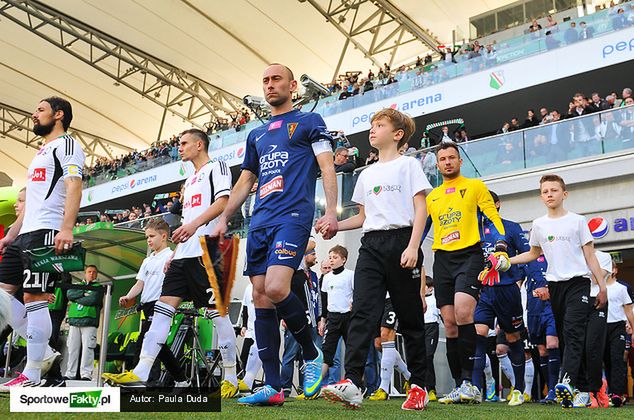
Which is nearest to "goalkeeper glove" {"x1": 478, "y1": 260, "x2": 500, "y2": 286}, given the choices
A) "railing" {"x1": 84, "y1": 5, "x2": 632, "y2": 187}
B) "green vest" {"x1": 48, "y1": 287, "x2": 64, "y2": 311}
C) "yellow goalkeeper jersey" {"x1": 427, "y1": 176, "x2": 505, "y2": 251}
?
"yellow goalkeeper jersey" {"x1": 427, "y1": 176, "x2": 505, "y2": 251}

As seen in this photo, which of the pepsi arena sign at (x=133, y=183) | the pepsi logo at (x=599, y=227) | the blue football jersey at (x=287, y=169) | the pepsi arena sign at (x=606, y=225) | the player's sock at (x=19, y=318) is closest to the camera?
the blue football jersey at (x=287, y=169)

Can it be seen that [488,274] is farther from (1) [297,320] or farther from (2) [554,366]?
(2) [554,366]

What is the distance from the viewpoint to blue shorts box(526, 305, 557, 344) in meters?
6.81

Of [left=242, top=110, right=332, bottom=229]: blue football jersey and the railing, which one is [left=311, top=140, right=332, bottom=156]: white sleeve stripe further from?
the railing

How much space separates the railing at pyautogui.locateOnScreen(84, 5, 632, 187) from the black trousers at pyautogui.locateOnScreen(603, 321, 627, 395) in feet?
31.7

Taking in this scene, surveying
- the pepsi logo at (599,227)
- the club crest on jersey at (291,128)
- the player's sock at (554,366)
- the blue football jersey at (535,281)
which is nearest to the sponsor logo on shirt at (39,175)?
the club crest on jersey at (291,128)

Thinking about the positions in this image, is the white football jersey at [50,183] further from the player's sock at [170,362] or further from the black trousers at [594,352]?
the black trousers at [594,352]

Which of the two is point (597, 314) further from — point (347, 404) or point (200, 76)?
point (200, 76)

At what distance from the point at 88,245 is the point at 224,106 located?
20354 mm

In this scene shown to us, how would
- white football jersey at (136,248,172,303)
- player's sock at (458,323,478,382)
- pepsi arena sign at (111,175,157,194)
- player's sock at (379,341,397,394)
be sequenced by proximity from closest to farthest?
1. player's sock at (458,323,478,382)
2. player's sock at (379,341,397,394)
3. white football jersey at (136,248,172,303)
4. pepsi arena sign at (111,175,157,194)

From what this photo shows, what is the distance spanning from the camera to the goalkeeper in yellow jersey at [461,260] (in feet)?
14.9

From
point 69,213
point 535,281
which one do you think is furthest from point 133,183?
point 69,213

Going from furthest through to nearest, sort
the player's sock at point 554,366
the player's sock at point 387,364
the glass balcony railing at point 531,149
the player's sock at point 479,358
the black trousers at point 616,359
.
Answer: the glass balcony railing at point 531,149, the player's sock at point 554,366, the player's sock at point 387,364, the black trousers at point 616,359, the player's sock at point 479,358

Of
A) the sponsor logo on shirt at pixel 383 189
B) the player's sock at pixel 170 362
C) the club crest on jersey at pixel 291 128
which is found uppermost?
the club crest on jersey at pixel 291 128
